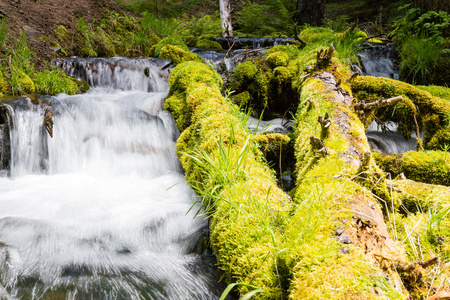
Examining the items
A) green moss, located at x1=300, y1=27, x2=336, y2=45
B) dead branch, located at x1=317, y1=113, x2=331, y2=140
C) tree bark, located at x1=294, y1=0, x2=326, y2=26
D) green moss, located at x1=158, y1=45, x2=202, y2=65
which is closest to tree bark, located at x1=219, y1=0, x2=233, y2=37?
tree bark, located at x1=294, y1=0, x2=326, y2=26

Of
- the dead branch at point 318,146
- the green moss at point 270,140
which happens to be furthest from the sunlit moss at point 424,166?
the dead branch at point 318,146

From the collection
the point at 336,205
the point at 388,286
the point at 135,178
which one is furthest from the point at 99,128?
the point at 388,286

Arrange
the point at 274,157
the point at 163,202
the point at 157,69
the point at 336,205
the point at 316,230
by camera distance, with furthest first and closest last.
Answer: the point at 157,69
the point at 274,157
the point at 163,202
the point at 336,205
the point at 316,230

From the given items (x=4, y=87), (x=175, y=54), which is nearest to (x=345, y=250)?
(x=4, y=87)

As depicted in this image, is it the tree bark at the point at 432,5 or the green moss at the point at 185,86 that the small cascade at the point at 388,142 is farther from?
the tree bark at the point at 432,5

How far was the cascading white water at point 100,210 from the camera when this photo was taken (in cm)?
221

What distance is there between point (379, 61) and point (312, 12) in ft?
12.1

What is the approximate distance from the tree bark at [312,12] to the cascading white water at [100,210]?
7682 millimetres

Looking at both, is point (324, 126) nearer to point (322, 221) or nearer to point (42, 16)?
point (322, 221)

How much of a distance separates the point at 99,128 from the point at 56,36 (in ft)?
16.8

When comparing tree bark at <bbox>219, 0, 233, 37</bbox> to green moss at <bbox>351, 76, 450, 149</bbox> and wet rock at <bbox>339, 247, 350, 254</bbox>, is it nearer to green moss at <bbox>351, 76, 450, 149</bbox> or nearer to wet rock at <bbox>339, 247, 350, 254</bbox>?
green moss at <bbox>351, 76, 450, 149</bbox>

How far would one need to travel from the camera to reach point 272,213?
74.2 inches

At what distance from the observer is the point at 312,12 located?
10742mm

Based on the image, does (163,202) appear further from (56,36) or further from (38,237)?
(56,36)
